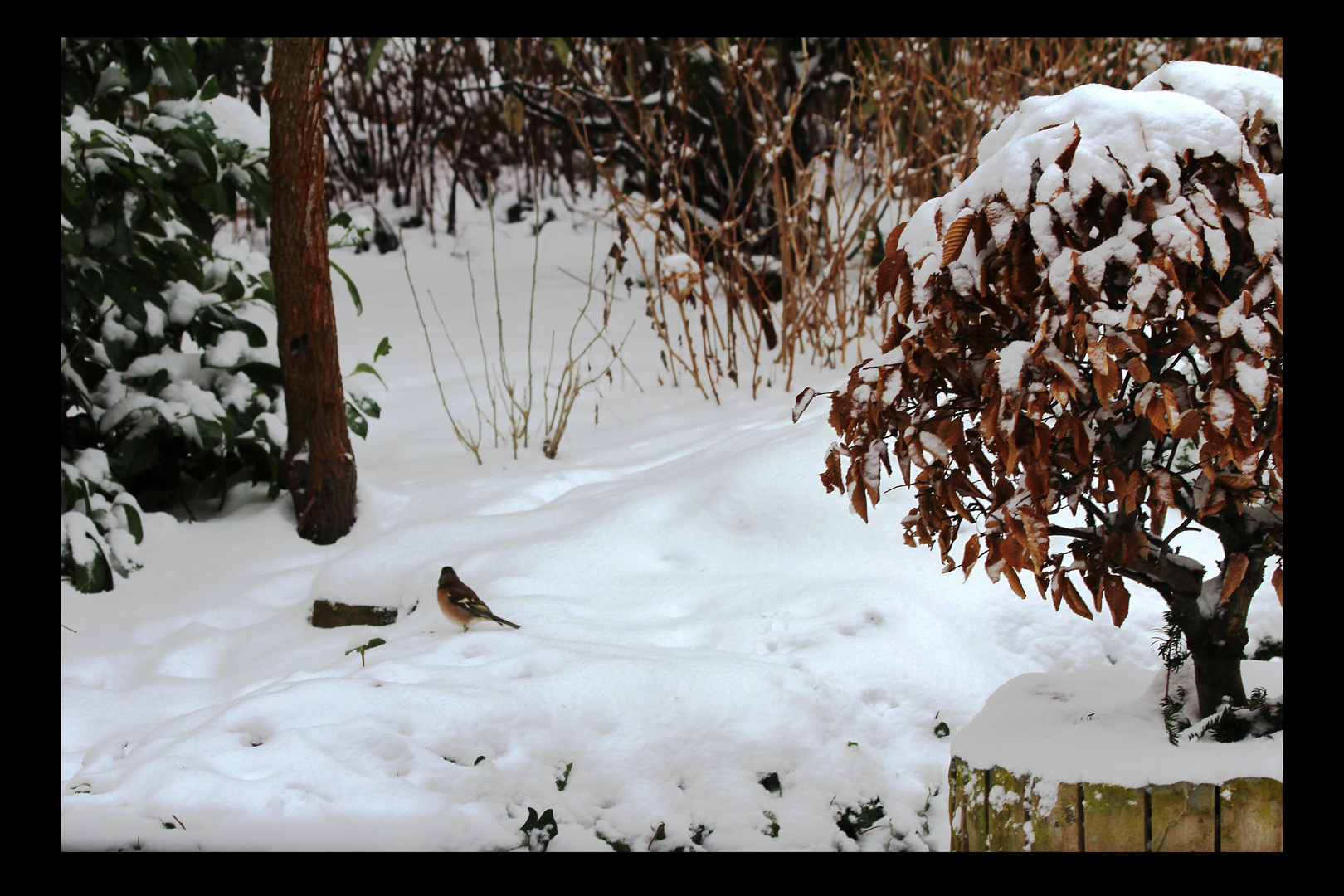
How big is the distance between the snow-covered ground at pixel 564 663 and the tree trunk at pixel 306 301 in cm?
17

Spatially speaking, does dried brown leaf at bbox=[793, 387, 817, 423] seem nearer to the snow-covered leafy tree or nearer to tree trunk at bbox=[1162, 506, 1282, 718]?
tree trunk at bbox=[1162, 506, 1282, 718]

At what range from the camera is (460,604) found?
2418mm

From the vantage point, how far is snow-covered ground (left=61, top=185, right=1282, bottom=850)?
1793 mm

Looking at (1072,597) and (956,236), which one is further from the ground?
(956,236)

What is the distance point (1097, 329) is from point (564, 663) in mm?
1381

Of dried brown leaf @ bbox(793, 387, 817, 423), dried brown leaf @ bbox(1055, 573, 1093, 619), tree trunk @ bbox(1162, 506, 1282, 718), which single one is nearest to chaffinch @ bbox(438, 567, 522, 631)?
dried brown leaf @ bbox(793, 387, 817, 423)

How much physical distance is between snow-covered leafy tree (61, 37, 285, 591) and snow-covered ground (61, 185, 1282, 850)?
0.25m

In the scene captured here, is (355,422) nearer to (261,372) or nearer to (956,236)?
(261,372)

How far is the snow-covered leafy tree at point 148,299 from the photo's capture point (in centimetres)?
305

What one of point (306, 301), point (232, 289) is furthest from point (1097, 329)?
point (232, 289)

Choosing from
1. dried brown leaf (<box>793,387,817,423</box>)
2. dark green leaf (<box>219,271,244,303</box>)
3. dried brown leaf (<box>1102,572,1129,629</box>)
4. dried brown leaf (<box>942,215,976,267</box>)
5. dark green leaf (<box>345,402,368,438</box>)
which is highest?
dried brown leaf (<box>942,215,976,267</box>)

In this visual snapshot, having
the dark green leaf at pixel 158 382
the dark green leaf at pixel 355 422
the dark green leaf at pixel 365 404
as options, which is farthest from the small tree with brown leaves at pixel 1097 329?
the dark green leaf at pixel 158 382

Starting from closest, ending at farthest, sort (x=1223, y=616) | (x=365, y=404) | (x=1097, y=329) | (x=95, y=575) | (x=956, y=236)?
(x=1097, y=329), (x=956, y=236), (x=1223, y=616), (x=95, y=575), (x=365, y=404)
